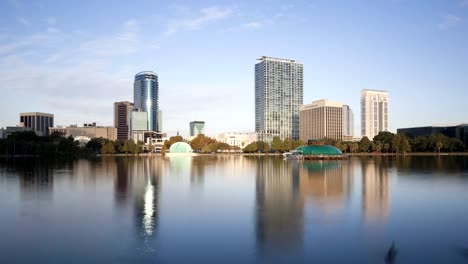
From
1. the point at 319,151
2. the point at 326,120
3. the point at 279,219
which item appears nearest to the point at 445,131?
the point at 326,120

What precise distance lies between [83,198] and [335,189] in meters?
16.6

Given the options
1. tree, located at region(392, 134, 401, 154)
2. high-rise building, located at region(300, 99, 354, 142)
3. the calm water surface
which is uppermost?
high-rise building, located at region(300, 99, 354, 142)

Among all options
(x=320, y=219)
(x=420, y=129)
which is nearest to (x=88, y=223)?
(x=320, y=219)

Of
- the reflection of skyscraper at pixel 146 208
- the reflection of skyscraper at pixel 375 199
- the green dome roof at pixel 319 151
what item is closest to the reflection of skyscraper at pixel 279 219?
the reflection of skyscraper at pixel 375 199

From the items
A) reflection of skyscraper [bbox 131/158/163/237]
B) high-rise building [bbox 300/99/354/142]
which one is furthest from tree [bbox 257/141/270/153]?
reflection of skyscraper [bbox 131/158/163/237]

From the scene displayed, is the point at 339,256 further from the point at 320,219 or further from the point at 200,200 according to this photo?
the point at 200,200

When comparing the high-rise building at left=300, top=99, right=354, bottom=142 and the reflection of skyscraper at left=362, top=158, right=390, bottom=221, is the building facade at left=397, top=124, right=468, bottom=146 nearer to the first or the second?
the high-rise building at left=300, top=99, right=354, bottom=142

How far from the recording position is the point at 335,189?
28969 mm

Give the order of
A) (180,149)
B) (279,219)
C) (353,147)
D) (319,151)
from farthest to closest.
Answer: (180,149) → (353,147) → (319,151) → (279,219)

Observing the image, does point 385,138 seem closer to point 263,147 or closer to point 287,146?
point 287,146

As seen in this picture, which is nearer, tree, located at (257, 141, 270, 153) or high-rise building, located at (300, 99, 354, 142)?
tree, located at (257, 141, 270, 153)

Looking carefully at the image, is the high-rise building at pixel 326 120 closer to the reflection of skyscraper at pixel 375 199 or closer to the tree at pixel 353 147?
the tree at pixel 353 147

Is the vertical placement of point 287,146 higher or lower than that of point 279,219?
higher

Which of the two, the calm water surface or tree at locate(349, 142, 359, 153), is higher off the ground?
tree at locate(349, 142, 359, 153)
